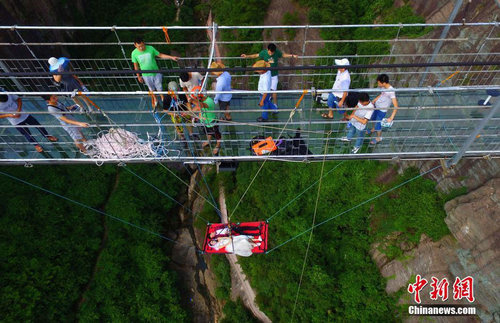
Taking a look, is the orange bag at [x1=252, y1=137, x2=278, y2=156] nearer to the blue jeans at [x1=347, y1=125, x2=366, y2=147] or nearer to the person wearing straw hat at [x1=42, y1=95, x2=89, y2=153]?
the blue jeans at [x1=347, y1=125, x2=366, y2=147]

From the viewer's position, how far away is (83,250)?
33.4ft

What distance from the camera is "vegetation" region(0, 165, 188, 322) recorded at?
923cm

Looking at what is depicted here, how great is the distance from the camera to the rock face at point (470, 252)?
19.1ft

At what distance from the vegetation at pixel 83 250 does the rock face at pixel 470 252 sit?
6883 millimetres

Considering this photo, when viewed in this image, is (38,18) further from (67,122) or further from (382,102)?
(382,102)

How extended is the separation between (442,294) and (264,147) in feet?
15.1

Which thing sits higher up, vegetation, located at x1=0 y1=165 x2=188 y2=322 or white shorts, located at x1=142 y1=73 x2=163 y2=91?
white shorts, located at x1=142 y1=73 x2=163 y2=91

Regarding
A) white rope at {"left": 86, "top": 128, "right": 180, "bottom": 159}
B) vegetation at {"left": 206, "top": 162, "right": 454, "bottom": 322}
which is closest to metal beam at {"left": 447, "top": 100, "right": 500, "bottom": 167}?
vegetation at {"left": 206, "top": 162, "right": 454, "bottom": 322}

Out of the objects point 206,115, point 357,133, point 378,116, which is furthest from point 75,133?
point 378,116

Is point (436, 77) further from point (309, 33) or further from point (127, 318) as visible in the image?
point (127, 318)

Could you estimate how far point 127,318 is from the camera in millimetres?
9602

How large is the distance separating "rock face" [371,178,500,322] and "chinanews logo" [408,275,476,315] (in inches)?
2.8

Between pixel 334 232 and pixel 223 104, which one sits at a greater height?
pixel 223 104

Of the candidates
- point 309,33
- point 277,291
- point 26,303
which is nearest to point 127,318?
point 26,303
